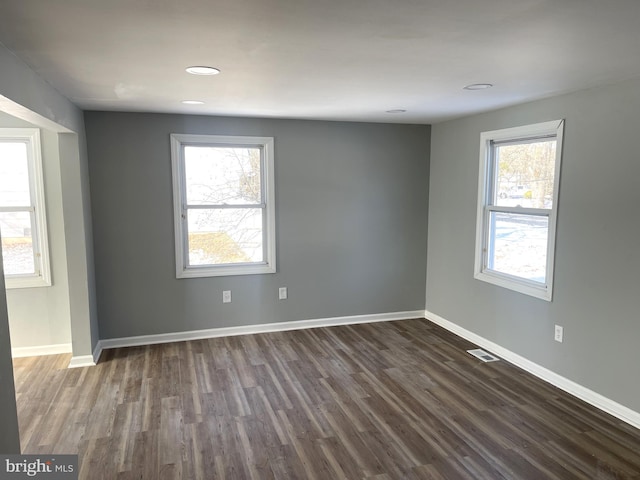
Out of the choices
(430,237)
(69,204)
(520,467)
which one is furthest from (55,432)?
(430,237)

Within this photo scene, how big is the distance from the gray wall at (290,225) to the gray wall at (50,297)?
0.97ft

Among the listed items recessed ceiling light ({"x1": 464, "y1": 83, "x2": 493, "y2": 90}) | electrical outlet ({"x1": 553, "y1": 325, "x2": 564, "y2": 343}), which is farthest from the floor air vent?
recessed ceiling light ({"x1": 464, "y1": 83, "x2": 493, "y2": 90})

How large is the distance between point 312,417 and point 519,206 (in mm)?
2488

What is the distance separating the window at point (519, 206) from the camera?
3.56 metres

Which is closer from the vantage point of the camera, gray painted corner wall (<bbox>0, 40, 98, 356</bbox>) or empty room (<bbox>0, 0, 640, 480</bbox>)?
empty room (<bbox>0, 0, 640, 480</bbox>)

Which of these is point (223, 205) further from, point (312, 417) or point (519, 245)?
point (519, 245)

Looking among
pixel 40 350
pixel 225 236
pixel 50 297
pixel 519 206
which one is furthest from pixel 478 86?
pixel 40 350

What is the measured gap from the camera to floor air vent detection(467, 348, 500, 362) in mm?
4065

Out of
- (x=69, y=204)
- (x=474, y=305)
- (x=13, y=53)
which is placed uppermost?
(x=13, y=53)

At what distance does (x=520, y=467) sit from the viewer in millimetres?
2531

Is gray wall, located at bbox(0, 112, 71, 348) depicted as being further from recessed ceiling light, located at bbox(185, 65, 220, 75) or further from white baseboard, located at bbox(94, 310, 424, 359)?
recessed ceiling light, located at bbox(185, 65, 220, 75)

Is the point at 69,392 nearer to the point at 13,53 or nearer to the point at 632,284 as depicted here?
the point at 13,53

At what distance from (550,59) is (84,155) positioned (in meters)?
3.71

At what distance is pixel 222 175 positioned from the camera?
4.57 meters
